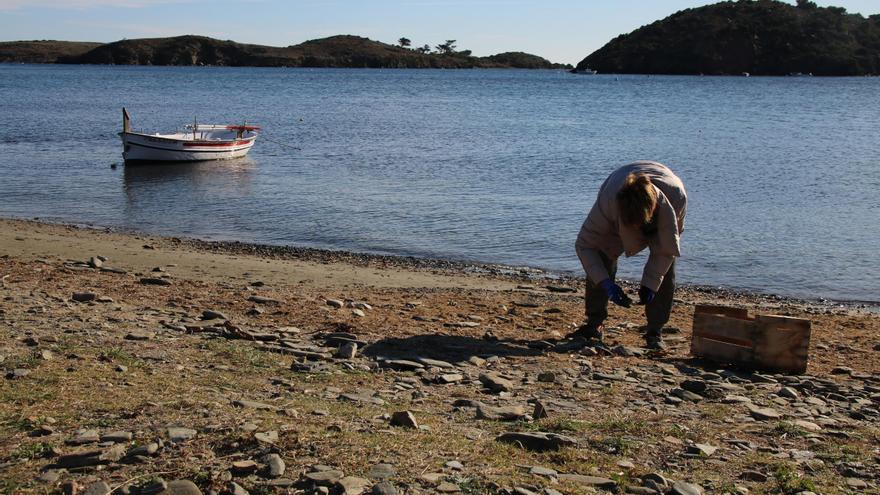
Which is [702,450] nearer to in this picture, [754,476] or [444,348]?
[754,476]

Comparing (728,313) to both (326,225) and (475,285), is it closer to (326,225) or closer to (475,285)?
(475,285)

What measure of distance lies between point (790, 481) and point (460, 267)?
12079mm

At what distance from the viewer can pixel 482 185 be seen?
3012 cm

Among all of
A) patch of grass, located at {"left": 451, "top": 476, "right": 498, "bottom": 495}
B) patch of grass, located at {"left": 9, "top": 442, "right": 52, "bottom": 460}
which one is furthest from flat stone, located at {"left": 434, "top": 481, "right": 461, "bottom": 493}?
patch of grass, located at {"left": 9, "top": 442, "right": 52, "bottom": 460}

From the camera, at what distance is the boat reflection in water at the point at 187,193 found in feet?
79.0

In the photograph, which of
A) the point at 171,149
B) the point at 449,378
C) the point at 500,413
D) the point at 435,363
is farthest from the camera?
the point at 171,149

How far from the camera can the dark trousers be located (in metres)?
10.4

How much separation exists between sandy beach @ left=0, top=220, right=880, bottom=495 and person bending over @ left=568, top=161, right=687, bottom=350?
59 centimetres

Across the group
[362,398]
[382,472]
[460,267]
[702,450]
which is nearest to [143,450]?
[382,472]

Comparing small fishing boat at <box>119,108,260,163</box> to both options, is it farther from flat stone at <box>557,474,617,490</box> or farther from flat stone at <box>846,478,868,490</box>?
flat stone at <box>846,478,868,490</box>

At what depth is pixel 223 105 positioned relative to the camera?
265 feet

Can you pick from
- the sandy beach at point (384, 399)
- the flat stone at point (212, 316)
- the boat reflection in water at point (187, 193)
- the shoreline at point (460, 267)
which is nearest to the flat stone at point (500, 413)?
the sandy beach at point (384, 399)

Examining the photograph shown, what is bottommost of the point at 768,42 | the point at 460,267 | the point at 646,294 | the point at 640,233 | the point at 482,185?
the point at 460,267

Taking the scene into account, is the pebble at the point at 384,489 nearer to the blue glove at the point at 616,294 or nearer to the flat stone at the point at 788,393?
the flat stone at the point at 788,393
